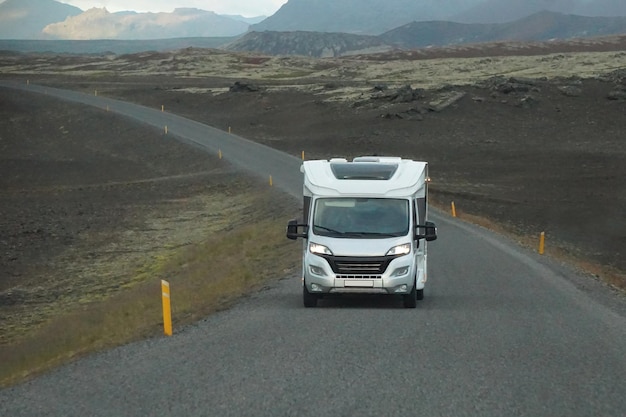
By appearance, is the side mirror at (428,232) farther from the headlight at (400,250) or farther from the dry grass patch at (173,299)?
the dry grass patch at (173,299)

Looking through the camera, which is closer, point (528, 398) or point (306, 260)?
point (528, 398)

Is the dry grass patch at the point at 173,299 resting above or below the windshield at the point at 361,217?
below

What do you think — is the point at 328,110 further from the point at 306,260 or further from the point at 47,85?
the point at 306,260

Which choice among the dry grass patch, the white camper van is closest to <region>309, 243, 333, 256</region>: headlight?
the white camper van

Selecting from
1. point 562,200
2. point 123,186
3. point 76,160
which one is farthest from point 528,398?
point 76,160

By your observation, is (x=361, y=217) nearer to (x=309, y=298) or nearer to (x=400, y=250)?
(x=400, y=250)

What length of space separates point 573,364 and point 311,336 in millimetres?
4098

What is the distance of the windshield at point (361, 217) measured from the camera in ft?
56.4

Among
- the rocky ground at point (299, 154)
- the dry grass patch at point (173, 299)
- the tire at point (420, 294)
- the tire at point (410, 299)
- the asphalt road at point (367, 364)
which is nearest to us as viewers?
the asphalt road at point (367, 364)

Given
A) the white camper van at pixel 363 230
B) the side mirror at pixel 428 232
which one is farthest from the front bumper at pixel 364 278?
the side mirror at pixel 428 232

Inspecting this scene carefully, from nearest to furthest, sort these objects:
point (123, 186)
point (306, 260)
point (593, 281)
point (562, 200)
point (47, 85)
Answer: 1. point (306, 260)
2. point (593, 281)
3. point (562, 200)
4. point (123, 186)
5. point (47, 85)

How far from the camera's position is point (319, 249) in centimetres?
1688

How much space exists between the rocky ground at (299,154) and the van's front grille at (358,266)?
1158 centimetres

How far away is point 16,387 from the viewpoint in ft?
39.2
